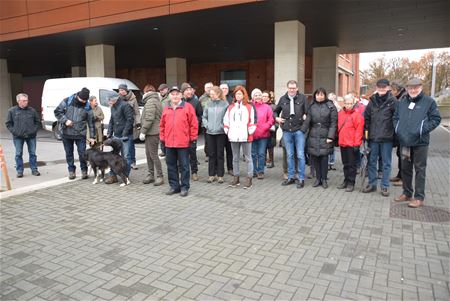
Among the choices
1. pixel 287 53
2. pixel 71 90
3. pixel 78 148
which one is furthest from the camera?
pixel 71 90

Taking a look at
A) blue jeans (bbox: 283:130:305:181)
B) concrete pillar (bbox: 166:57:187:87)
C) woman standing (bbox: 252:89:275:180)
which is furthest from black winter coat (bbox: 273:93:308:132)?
concrete pillar (bbox: 166:57:187:87)

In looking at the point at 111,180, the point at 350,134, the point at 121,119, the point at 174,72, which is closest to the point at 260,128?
the point at 350,134

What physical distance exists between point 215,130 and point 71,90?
35.7 ft

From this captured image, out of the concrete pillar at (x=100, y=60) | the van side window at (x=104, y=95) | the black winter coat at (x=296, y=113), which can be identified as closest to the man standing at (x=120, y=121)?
the black winter coat at (x=296, y=113)

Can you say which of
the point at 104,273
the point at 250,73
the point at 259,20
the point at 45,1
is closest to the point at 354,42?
the point at 259,20

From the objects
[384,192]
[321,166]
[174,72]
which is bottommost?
[384,192]

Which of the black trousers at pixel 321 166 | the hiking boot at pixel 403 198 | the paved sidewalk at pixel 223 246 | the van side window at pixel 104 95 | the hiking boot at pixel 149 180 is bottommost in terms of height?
the paved sidewalk at pixel 223 246

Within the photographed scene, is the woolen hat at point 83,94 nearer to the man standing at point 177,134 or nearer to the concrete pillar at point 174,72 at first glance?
the man standing at point 177,134

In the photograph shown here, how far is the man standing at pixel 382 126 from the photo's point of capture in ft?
20.8

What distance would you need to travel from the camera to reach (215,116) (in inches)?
291

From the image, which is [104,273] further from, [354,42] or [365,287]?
[354,42]

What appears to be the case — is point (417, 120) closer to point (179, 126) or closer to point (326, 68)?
point (179, 126)

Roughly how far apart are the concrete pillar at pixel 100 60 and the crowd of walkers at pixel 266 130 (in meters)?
9.43

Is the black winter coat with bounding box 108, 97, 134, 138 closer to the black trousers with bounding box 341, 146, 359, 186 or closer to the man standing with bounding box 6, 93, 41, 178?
the man standing with bounding box 6, 93, 41, 178
